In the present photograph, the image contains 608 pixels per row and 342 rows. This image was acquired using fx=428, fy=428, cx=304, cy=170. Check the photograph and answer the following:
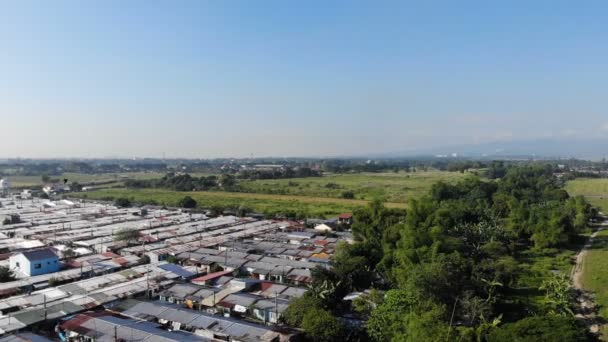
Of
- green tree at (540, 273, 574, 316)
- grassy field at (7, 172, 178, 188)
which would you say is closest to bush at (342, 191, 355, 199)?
green tree at (540, 273, 574, 316)

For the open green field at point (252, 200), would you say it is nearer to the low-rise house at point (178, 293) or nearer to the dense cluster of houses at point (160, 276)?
the dense cluster of houses at point (160, 276)

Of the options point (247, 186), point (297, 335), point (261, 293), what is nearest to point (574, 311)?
point (297, 335)

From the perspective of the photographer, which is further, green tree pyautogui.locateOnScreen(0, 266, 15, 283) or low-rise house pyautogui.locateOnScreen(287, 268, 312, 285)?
low-rise house pyautogui.locateOnScreen(287, 268, 312, 285)

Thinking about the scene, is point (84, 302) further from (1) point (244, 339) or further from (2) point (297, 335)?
(2) point (297, 335)

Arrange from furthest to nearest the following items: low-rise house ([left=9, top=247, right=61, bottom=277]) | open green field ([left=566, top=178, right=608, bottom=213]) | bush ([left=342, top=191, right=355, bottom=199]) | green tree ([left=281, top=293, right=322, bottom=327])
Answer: bush ([left=342, top=191, right=355, bottom=199]) → open green field ([left=566, top=178, right=608, bottom=213]) → low-rise house ([left=9, top=247, right=61, bottom=277]) → green tree ([left=281, top=293, right=322, bottom=327])

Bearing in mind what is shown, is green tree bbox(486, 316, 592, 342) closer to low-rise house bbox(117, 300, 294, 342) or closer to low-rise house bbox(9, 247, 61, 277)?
low-rise house bbox(117, 300, 294, 342)

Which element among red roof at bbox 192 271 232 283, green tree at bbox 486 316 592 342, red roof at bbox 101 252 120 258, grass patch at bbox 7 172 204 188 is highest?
green tree at bbox 486 316 592 342

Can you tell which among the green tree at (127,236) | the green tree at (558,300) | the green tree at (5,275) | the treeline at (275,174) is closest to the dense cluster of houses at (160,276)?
the green tree at (127,236)

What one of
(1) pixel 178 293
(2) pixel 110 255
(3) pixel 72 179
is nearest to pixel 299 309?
(1) pixel 178 293
